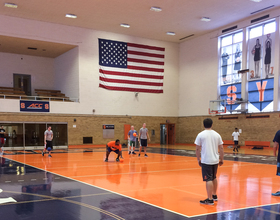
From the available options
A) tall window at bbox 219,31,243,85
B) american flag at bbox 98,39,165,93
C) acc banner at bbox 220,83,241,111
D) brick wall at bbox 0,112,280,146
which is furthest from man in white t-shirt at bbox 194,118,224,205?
american flag at bbox 98,39,165,93

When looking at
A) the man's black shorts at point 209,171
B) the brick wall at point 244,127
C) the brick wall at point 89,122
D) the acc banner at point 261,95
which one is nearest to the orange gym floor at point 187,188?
the man's black shorts at point 209,171

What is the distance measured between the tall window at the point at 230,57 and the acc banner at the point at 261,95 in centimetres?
203

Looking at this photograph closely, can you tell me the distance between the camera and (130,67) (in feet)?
112

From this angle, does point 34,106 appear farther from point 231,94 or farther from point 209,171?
point 209,171

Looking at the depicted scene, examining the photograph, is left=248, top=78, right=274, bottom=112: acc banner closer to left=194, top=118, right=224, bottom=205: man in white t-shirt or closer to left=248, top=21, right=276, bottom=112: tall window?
left=248, top=21, right=276, bottom=112: tall window

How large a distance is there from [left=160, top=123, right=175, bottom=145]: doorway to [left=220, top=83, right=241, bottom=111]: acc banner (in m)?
8.16

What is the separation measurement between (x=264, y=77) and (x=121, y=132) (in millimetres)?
15810

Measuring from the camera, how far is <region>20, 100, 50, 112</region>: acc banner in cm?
2827

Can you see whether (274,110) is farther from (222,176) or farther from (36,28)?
(36,28)

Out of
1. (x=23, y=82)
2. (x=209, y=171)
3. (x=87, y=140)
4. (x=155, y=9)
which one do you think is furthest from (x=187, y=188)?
(x=23, y=82)

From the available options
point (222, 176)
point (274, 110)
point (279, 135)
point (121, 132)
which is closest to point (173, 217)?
point (279, 135)

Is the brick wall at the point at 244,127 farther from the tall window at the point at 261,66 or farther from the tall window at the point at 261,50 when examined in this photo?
the tall window at the point at 261,50

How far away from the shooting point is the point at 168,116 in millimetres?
37094

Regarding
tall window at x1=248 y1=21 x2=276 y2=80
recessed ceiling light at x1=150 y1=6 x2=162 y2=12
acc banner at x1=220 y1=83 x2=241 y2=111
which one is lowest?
acc banner at x1=220 y1=83 x2=241 y2=111
